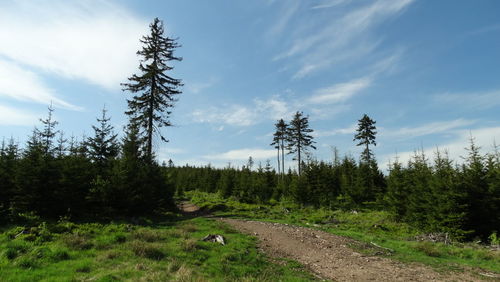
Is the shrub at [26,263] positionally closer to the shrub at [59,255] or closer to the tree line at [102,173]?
the shrub at [59,255]

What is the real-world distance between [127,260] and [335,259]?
9306 millimetres

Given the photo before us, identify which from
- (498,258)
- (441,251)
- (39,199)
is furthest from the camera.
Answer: (39,199)

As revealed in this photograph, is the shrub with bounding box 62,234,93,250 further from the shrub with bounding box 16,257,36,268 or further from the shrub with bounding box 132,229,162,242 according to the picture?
the shrub with bounding box 132,229,162,242

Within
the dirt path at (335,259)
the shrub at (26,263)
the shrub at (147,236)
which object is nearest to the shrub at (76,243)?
the shrub at (26,263)

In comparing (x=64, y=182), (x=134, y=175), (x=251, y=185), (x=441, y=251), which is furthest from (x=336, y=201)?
(x=64, y=182)

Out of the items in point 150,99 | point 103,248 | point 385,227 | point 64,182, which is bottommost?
point 385,227

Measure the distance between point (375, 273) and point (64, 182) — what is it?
20894 millimetres

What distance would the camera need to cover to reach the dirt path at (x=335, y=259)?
404 inches

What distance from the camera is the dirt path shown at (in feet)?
33.6

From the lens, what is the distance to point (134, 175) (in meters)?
21.8

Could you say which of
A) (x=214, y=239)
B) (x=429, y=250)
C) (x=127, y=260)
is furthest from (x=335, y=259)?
(x=127, y=260)

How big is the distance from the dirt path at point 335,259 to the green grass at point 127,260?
4.21 ft

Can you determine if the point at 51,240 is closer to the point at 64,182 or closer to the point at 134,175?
the point at 64,182

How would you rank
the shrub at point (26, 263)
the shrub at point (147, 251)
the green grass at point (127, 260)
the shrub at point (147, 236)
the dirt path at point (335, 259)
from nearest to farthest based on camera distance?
the green grass at point (127, 260), the shrub at point (26, 263), the shrub at point (147, 251), the dirt path at point (335, 259), the shrub at point (147, 236)
